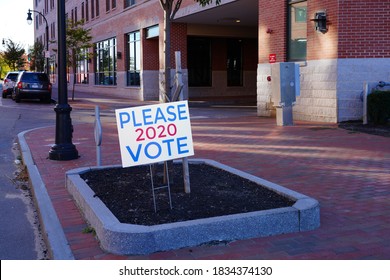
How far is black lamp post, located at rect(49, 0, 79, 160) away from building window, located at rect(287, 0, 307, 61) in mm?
8093

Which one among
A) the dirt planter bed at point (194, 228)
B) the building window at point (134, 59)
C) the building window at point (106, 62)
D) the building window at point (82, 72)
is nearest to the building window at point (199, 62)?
the building window at point (134, 59)

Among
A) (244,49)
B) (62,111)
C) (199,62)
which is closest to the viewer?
(62,111)

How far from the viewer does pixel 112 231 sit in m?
4.34

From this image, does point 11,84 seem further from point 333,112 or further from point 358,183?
point 358,183

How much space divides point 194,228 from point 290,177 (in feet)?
10.6

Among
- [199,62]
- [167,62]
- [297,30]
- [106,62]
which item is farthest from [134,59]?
[167,62]

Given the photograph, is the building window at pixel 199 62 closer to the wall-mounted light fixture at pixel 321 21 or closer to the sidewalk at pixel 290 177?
the sidewalk at pixel 290 177

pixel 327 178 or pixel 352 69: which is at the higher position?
pixel 352 69

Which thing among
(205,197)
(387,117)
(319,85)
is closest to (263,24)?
(319,85)

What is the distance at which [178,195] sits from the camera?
5.77 metres

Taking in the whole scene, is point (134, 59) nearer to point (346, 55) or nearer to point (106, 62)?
point (106, 62)

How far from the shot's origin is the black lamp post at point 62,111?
896 centimetres

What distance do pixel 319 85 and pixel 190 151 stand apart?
371 inches

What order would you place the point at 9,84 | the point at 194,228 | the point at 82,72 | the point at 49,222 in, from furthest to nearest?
the point at 82,72
the point at 9,84
the point at 49,222
the point at 194,228
